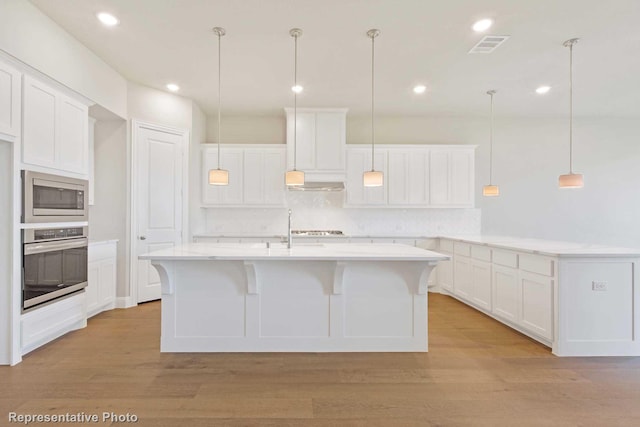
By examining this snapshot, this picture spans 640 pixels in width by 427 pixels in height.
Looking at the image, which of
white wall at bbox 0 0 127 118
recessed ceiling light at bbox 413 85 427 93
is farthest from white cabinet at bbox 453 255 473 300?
white wall at bbox 0 0 127 118

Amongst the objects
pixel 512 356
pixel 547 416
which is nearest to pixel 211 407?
pixel 547 416

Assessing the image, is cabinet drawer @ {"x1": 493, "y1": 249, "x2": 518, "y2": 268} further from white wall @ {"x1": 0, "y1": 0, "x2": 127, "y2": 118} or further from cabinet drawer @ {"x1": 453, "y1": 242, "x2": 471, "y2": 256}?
white wall @ {"x1": 0, "y1": 0, "x2": 127, "y2": 118}

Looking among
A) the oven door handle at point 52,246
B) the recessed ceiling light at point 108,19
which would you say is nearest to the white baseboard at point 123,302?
the oven door handle at point 52,246

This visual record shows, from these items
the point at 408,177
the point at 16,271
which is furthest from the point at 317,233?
the point at 16,271

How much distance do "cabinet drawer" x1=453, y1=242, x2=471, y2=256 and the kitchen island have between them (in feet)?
6.30

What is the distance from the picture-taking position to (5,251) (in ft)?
9.06

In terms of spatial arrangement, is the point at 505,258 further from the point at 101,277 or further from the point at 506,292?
the point at 101,277

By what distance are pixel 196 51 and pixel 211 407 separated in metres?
3.43

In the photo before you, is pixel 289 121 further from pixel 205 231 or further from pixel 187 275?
pixel 187 275

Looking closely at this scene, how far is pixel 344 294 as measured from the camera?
120 inches

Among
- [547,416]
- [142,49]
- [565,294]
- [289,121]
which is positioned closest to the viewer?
[547,416]

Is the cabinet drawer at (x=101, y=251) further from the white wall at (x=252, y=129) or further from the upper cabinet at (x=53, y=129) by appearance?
the white wall at (x=252, y=129)

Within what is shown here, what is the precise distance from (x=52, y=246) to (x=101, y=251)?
95 centimetres

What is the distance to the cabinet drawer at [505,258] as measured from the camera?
357cm
